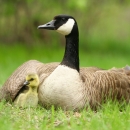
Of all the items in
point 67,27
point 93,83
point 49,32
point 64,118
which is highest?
point 67,27

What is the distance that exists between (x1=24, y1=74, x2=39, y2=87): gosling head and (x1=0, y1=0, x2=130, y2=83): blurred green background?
31.9 feet

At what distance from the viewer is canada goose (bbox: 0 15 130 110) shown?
21.8ft

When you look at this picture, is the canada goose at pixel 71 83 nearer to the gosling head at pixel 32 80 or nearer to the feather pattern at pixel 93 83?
the feather pattern at pixel 93 83

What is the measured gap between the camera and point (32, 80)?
673 cm

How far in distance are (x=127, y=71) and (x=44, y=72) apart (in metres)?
1.32

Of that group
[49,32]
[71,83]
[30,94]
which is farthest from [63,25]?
[49,32]

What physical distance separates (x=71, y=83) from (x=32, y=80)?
57 centimetres

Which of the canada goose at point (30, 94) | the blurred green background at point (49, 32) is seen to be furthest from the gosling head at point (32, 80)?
the blurred green background at point (49, 32)

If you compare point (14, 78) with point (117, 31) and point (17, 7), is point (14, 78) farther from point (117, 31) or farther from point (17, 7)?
point (117, 31)

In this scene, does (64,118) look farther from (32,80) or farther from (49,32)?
(49,32)

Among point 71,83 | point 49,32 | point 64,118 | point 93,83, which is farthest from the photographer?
point 49,32

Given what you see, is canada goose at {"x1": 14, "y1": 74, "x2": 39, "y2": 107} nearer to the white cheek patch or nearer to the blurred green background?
the white cheek patch

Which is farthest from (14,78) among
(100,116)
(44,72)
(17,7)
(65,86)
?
(17,7)

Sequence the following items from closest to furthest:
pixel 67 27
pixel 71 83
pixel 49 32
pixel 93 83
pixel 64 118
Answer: pixel 64 118 → pixel 71 83 → pixel 93 83 → pixel 67 27 → pixel 49 32
